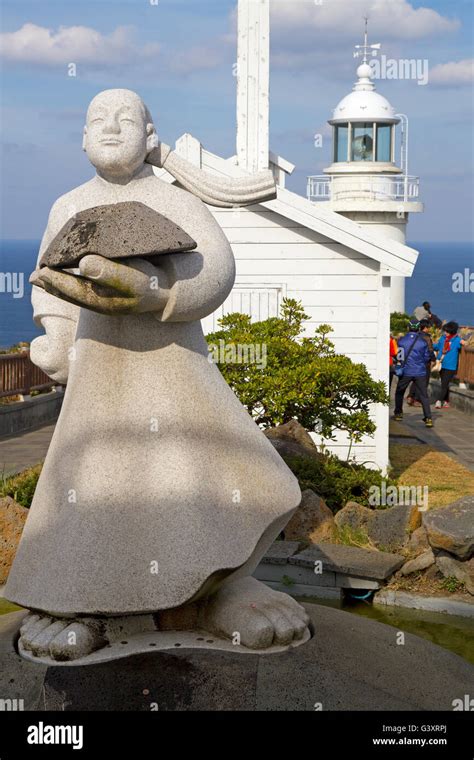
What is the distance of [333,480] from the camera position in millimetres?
9781

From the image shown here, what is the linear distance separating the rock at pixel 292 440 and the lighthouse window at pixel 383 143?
20068 mm

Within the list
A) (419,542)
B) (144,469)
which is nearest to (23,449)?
(419,542)

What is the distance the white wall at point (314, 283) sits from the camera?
1270 cm

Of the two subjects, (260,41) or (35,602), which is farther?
(260,41)

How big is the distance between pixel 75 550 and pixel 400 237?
27626mm

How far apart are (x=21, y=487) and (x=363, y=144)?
72.7 feet

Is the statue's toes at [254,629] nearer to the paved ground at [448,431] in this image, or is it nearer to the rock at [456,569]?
the rock at [456,569]

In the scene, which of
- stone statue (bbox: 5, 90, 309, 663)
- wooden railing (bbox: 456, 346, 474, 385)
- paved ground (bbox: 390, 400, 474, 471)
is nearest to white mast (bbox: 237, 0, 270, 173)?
paved ground (bbox: 390, 400, 474, 471)

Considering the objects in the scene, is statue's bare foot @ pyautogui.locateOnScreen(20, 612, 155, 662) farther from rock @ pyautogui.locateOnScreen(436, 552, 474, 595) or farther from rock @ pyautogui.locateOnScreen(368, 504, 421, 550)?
rock @ pyautogui.locateOnScreen(368, 504, 421, 550)

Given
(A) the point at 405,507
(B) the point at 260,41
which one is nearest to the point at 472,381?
(B) the point at 260,41

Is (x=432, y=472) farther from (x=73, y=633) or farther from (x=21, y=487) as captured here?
(x=73, y=633)

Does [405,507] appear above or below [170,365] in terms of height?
below
